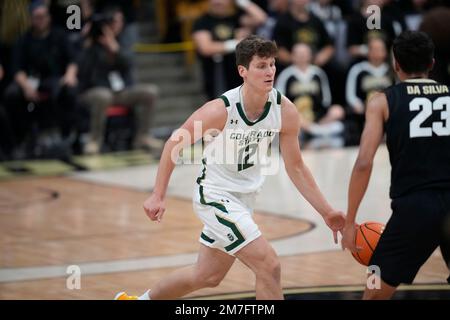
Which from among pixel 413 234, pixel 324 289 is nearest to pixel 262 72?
pixel 413 234

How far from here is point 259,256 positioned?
6.10m

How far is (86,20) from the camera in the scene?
51.4 ft

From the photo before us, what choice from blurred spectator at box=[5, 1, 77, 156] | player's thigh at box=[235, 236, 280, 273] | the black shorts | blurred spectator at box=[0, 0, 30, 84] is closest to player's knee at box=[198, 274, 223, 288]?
player's thigh at box=[235, 236, 280, 273]

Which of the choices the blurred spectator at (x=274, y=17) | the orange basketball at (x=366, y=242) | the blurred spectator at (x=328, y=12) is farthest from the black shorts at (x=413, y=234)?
the blurred spectator at (x=328, y=12)

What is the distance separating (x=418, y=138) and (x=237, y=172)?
3.92ft

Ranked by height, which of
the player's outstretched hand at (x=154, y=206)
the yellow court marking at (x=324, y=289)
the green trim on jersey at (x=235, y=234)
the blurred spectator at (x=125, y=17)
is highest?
the blurred spectator at (x=125, y=17)

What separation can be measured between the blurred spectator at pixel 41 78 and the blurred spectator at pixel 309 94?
10.7ft

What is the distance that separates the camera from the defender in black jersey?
5.78 m

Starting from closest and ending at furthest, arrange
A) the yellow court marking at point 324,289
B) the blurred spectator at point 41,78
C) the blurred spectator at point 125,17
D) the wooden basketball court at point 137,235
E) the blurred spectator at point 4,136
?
1. the yellow court marking at point 324,289
2. the wooden basketball court at point 137,235
3. the blurred spectator at point 4,136
4. the blurred spectator at point 41,78
5. the blurred spectator at point 125,17

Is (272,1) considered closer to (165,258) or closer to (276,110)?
(165,258)

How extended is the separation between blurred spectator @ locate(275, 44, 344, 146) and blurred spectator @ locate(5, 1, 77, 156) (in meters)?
3.26

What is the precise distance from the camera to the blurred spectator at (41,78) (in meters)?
15.2

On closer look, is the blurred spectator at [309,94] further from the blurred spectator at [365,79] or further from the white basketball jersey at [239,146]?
the white basketball jersey at [239,146]
